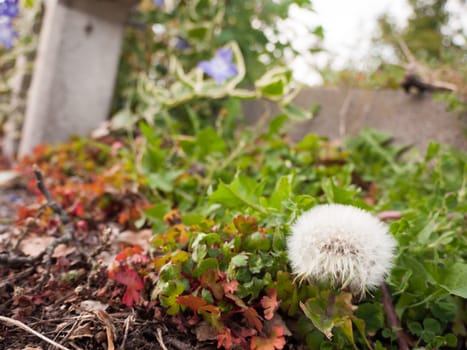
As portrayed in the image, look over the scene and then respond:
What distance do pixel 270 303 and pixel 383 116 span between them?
1.72 metres

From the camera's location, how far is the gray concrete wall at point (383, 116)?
2.18m

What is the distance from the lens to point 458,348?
1.14 meters

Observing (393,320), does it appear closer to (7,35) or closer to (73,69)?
(73,69)

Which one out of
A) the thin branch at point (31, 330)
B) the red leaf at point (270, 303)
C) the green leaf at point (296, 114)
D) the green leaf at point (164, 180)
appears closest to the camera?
the thin branch at point (31, 330)

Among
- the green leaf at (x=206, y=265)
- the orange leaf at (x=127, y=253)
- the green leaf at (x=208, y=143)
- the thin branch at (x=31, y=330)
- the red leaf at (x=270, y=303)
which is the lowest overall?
the thin branch at (x=31, y=330)

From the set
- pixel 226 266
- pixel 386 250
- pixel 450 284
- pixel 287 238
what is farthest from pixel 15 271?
pixel 450 284

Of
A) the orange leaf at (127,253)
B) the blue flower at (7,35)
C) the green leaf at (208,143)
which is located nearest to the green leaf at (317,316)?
the orange leaf at (127,253)

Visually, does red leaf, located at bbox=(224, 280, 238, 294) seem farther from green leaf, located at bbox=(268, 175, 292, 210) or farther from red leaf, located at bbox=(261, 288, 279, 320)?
green leaf, located at bbox=(268, 175, 292, 210)

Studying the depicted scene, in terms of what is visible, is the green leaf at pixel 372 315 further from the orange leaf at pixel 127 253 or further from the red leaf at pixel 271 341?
the orange leaf at pixel 127 253

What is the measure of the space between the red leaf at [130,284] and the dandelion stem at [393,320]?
A: 0.58 meters

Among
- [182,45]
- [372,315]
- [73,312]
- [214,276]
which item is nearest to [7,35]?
[182,45]

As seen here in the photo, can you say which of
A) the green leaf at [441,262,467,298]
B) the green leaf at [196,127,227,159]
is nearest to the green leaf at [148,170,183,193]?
the green leaf at [196,127,227,159]

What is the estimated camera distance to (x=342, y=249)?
887 millimetres

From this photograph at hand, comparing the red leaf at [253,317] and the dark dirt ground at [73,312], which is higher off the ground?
the red leaf at [253,317]
